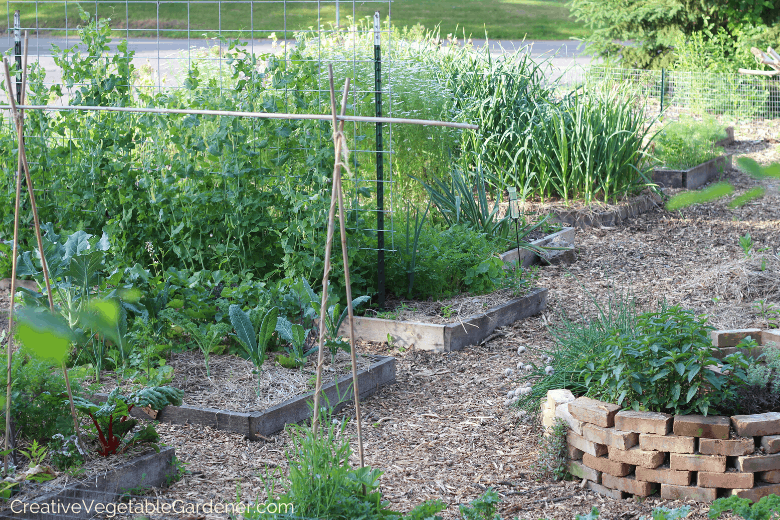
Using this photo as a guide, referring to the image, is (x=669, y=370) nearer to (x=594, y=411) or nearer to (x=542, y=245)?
(x=594, y=411)

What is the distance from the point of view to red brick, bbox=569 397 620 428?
2.90m

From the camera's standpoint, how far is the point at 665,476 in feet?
9.25

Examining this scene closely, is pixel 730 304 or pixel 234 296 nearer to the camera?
pixel 234 296

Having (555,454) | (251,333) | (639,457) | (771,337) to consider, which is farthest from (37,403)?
(771,337)

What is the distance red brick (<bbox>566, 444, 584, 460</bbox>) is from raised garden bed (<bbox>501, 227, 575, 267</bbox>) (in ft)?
9.19

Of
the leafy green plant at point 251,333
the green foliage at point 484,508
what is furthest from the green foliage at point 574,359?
the leafy green plant at point 251,333

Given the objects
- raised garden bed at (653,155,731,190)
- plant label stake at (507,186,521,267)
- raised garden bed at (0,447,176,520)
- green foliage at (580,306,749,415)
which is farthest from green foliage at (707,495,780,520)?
raised garden bed at (653,155,731,190)

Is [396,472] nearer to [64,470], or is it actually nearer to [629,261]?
[64,470]

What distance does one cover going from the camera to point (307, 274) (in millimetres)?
4789

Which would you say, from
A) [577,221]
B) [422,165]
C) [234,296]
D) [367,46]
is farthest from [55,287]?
[577,221]

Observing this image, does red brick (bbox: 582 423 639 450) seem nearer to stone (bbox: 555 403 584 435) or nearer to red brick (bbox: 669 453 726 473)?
stone (bbox: 555 403 584 435)

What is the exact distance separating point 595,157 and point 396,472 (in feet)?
15.9

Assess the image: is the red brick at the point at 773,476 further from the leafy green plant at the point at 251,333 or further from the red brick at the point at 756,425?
the leafy green plant at the point at 251,333

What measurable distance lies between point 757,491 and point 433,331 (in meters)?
2.14
